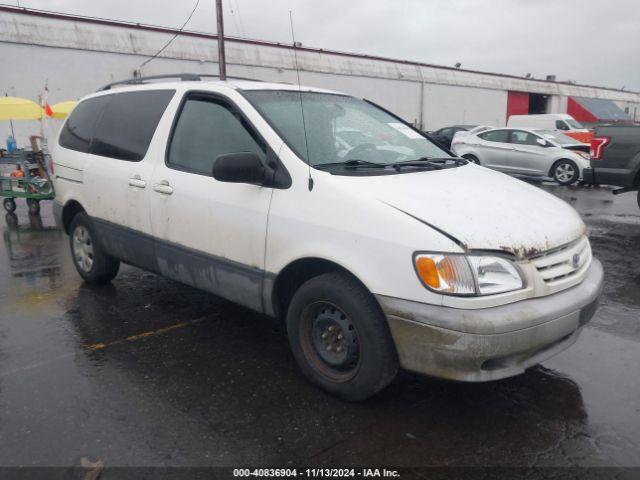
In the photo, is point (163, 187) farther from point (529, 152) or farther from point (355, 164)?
point (529, 152)

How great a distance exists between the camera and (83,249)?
5254mm

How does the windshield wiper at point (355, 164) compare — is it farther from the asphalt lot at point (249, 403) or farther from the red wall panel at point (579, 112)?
the red wall panel at point (579, 112)

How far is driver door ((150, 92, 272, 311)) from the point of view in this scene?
11.3 ft

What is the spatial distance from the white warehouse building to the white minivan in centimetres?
1651

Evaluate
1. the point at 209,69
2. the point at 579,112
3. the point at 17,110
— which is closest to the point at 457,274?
the point at 17,110

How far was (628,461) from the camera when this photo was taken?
8.57ft

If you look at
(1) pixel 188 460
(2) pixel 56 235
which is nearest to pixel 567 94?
(2) pixel 56 235

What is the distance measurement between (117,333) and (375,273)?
2397 mm

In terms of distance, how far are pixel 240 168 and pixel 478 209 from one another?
1.40 m

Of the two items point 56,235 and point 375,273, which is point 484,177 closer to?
point 375,273

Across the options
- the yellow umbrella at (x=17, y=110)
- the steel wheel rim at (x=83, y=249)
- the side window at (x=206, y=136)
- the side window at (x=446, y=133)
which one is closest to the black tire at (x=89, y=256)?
the steel wheel rim at (x=83, y=249)

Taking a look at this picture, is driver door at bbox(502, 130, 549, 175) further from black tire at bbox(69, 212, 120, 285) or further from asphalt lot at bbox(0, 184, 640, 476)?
black tire at bbox(69, 212, 120, 285)

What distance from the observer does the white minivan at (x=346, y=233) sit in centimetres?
269

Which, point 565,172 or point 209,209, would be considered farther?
point 565,172
